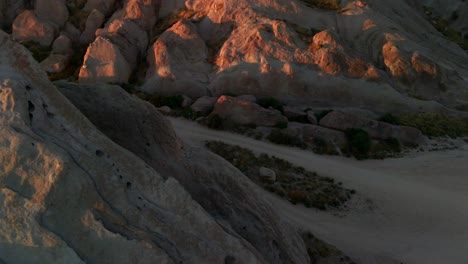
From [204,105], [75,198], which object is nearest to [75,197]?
[75,198]

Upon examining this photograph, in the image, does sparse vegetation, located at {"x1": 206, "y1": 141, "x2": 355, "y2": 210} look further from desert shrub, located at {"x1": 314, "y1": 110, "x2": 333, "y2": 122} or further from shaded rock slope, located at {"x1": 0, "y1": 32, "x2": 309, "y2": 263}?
shaded rock slope, located at {"x1": 0, "y1": 32, "x2": 309, "y2": 263}

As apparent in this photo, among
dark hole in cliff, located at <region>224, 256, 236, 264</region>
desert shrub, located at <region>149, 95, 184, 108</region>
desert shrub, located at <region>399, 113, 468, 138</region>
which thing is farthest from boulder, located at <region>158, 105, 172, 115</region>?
dark hole in cliff, located at <region>224, 256, 236, 264</region>

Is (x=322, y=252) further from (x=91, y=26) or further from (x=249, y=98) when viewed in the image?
(x=91, y=26)

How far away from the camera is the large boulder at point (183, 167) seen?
836 cm

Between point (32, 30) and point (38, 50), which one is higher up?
point (32, 30)

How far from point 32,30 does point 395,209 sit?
34.0m

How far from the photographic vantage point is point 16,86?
5.91 m

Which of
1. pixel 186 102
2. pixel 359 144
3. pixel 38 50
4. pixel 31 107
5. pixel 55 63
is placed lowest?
pixel 55 63

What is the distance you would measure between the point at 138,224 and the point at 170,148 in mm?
3599

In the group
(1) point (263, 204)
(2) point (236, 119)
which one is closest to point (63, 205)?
(1) point (263, 204)

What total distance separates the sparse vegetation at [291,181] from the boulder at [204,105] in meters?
4.93

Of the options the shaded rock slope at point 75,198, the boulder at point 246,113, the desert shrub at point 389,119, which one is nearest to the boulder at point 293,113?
the boulder at point 246,113

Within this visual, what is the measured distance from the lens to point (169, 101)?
82.7 ft

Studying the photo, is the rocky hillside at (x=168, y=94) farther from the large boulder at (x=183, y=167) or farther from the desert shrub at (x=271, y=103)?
the desert shrub at (x=271, y=103)
